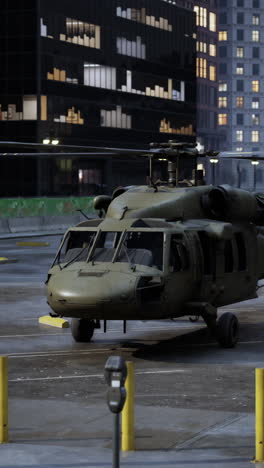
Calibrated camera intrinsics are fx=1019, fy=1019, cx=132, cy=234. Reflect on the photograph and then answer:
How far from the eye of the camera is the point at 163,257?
18594 millimetres

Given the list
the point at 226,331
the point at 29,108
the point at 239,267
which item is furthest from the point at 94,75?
the point at 226,331

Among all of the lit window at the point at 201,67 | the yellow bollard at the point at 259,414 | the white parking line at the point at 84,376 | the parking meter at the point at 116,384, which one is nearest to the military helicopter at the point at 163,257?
the white parking line at the point at 84,376

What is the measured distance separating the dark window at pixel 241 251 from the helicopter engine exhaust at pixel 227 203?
14.7 inches

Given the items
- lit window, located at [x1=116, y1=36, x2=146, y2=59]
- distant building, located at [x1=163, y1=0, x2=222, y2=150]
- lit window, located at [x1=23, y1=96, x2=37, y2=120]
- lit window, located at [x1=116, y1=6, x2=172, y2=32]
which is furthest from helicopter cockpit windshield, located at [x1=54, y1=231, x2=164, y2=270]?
distant building, located at [x1=163, y1=0, x2=222, y2=150]

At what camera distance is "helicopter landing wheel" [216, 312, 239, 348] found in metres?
19.4

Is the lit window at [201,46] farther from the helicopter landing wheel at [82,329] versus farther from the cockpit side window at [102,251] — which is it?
the cockpit side window at [102,251]

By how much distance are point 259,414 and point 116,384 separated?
2.60 metres

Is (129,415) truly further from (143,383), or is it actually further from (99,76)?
(99,76)

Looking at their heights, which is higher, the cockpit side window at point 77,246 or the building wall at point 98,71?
the building wall at point 98,71

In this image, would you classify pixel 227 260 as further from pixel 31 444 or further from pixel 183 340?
pixel 31 444

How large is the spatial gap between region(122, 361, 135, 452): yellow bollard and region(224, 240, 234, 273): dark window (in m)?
9.34

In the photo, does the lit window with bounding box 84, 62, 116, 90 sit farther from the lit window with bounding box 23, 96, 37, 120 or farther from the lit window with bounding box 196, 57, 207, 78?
the lit window with bounding box 196, 57, 207, 78

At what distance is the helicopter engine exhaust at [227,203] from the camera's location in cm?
2048

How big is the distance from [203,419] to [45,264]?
25634 mm
